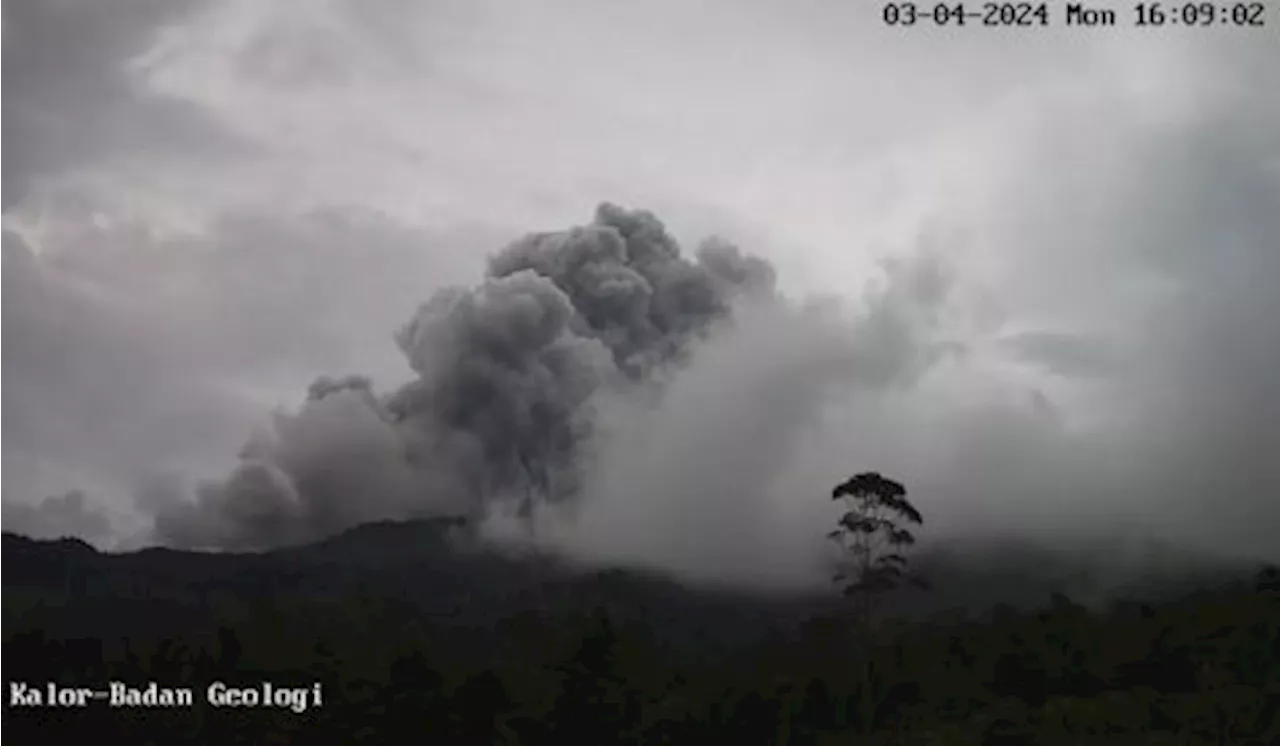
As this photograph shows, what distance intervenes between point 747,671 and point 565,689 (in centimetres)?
2864

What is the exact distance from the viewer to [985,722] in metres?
64.2

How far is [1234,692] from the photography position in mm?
68062

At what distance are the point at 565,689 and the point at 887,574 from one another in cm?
1665

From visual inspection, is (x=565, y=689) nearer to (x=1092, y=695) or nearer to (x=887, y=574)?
(x=887, y=574)

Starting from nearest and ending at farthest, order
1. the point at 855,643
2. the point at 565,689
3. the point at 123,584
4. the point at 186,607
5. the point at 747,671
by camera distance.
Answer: the point at 565,689, the point at 747,671, the point at 855,643, the point at 186,607, the point at 123,584

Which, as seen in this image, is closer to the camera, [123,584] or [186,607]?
[186,607]

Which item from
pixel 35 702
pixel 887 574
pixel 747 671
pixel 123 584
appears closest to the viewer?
pixel 35 702

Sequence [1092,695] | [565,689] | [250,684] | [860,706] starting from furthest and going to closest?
[1092,695]
[860,706]
[565,689]
[250,684]

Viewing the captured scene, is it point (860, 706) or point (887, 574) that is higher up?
point (887, 574)

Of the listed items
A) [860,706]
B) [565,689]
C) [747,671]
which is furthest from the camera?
[747,671]

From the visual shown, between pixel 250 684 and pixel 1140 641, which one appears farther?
pixel 1140 641

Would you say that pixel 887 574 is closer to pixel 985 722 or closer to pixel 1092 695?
pixel 985 722

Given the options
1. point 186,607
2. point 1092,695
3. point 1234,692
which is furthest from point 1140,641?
point 186,607

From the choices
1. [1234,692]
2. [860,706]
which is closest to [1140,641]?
[1234,692]
